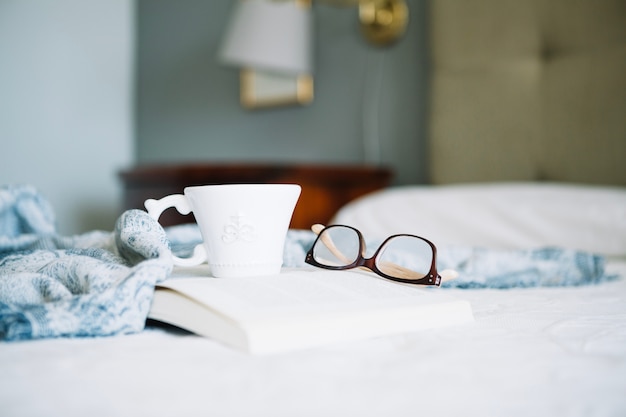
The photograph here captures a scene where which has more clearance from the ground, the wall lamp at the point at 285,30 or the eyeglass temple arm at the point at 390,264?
the wall lamp at the point at 285,30

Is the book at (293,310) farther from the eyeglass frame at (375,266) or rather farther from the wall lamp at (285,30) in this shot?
the wall lamp at (285,30)

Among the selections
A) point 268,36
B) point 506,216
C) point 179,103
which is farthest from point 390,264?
A: point 179,103

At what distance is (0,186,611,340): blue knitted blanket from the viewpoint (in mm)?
425

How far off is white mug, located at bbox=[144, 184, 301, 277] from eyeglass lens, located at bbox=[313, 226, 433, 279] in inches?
3.6

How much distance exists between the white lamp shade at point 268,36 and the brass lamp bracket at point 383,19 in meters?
0.18

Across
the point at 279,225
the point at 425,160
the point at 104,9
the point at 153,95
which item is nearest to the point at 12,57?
the point at 104,9

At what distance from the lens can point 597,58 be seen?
1.38 metres

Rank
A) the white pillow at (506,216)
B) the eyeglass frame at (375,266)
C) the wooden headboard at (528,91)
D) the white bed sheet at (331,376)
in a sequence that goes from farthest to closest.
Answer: the wooden headboard at (528,91), the white pillow at (506,216), the eyeglass frame at (375,266), the white bed sheet at (331,376)

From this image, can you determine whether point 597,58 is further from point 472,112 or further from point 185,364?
point 185,364

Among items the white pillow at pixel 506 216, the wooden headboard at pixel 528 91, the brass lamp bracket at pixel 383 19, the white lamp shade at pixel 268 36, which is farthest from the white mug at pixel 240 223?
the brass lamp bracket at pixel 383 19

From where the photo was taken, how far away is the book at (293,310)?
0.39 meters

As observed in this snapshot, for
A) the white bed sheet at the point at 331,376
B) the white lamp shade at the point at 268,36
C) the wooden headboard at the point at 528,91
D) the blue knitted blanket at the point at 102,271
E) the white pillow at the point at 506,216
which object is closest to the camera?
the white bed sheet at the point at 331,376

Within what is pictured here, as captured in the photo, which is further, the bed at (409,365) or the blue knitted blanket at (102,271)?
the blue knitted blanket at (102,271)

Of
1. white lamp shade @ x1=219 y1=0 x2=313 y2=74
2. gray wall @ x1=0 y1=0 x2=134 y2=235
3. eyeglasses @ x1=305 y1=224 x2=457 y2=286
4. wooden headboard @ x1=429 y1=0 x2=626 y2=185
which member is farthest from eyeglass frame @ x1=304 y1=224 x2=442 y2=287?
gray wall @ x1=0 y1=0 x2=134 y2=235
